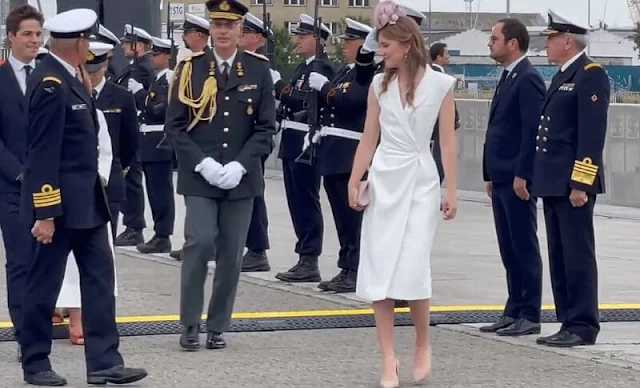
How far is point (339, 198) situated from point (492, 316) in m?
1.67

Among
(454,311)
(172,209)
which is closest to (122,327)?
(454,311)

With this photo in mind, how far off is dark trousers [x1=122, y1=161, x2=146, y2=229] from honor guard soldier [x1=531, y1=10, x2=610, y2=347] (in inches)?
258

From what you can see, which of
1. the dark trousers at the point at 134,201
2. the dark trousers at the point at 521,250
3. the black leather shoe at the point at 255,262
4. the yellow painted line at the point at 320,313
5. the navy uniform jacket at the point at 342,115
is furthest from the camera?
the dark trousers at the point at 134,201

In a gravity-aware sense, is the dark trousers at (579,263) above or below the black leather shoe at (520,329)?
above

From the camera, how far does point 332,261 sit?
44.6 feet

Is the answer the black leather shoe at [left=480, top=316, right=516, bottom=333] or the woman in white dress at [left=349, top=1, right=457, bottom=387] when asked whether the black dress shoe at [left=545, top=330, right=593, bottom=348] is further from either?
the woman in white dress at [left=349, top=1, right=457, bottom=387]

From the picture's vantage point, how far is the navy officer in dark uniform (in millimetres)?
14250

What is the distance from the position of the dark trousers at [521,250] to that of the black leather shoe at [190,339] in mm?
1950

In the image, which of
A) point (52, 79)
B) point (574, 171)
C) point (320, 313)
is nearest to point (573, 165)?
point (574, 171)

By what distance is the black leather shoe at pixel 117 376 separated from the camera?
7637 mm

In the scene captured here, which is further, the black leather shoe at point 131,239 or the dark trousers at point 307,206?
the black leather shoe at point 131,239

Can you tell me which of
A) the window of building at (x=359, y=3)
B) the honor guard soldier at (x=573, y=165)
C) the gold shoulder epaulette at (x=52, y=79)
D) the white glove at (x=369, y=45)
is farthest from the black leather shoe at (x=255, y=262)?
the window of building at (x=359, y=3)

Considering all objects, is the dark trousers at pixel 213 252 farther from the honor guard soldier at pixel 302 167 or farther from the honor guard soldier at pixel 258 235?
the honor guard soldier at pixel 258 235

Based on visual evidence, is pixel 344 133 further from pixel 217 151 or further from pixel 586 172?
pixel 586 172
